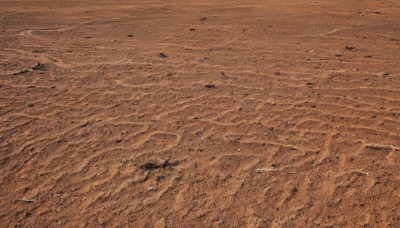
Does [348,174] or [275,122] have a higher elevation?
[275,122]

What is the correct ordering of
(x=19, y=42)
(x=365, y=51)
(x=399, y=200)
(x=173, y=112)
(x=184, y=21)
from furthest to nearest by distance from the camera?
(x=184, y=21)
(x=19, y=42)
(x=365, y=51)
(x=173, y=112)
(x=399, y=200)

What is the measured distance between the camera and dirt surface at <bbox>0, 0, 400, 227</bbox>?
327cm

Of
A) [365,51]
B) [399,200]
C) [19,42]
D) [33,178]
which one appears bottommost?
[399,200]

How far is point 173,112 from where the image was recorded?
15.2 ft

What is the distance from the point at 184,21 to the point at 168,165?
5200 millimetres

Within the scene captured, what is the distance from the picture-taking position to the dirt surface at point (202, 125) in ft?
10.7

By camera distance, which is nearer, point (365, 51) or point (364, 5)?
point (365, 51)

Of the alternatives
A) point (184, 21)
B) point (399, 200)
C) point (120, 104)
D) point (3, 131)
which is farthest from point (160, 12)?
point (399, 200)

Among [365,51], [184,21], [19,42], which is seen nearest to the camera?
[365,51]

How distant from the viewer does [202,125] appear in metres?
4.36

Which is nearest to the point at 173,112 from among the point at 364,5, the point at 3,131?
the point at 3,131

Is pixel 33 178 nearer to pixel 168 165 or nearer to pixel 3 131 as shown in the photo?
pixel 3 131

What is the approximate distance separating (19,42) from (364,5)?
330 inches

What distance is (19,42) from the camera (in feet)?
23.4
